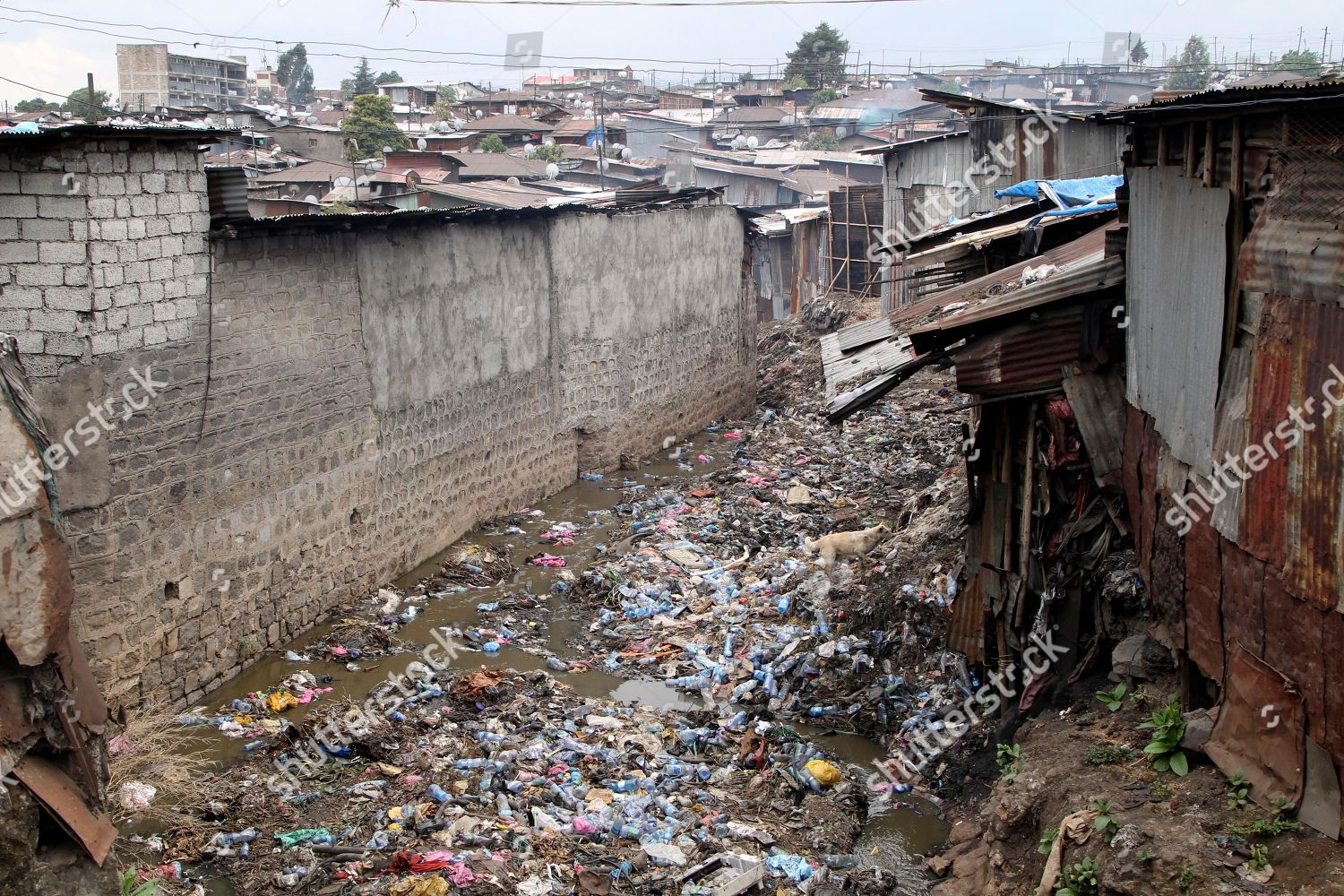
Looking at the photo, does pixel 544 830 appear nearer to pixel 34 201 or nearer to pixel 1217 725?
pixel 1217 725

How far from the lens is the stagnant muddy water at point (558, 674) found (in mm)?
6141

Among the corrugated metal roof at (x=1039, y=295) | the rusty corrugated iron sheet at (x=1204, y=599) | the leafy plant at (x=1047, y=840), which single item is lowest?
the leafy plant at (x=1047, y=840)

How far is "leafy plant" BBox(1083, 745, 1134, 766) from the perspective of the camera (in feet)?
16.0

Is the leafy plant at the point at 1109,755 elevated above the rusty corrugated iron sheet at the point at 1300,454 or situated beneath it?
situated beneath

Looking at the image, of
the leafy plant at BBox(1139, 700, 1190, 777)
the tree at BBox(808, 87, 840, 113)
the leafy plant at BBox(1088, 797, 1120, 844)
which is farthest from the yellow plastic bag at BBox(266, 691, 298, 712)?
the tree at BBox(808, 87, 840, 113)

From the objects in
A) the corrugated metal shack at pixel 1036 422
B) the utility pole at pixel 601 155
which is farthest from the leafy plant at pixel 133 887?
the utility pole at pixel 601 155

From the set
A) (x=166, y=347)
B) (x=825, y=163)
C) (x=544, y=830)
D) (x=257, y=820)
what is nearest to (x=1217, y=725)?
(x=544, y=830)

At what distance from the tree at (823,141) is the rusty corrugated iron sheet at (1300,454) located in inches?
1293

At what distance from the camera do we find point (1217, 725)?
4.57m

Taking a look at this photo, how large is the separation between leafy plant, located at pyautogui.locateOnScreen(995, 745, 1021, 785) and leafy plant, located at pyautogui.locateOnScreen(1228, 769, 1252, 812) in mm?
1069

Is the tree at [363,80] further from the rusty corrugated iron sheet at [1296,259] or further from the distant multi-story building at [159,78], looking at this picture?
the rusty corrugated iron sheet at [1296,259]

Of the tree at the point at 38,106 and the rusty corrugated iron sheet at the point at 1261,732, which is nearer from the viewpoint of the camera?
the rusty corrugated iron sheet at the point at 1261,732

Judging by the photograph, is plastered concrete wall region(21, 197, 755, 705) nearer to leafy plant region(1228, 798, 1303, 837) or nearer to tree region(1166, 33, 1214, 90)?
leafy plant region(1228, 798, 1303, 837)

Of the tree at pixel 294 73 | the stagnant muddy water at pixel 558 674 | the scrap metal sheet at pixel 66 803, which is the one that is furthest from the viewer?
the tree at pixel 294 73
